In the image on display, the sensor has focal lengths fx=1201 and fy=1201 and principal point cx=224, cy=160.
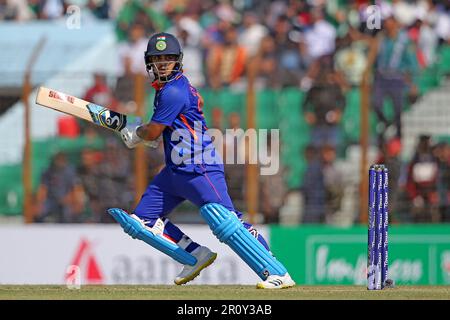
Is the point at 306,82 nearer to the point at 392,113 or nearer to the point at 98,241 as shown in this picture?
the point at 392,113

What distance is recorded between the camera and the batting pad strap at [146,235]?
31.4 ft

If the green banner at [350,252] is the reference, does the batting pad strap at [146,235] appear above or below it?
above

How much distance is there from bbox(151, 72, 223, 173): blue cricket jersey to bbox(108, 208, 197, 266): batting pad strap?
0.54 m

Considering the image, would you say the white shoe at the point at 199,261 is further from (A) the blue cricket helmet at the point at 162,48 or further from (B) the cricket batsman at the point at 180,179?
(A) the blue cricket helmet at the point at 162,48

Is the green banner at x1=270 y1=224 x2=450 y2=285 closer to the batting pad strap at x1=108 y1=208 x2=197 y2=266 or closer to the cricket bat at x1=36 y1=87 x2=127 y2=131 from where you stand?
the batting pad strap at x1=108 y1=208 x2=197 y2=266

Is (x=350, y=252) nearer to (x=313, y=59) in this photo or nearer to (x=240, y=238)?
(x=313, y=59)

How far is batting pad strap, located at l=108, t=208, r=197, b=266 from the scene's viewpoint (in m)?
9.57

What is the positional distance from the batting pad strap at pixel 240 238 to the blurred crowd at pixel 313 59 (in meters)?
5.63

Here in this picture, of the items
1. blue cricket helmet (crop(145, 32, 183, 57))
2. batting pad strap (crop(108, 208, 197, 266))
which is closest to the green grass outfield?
batting pad strap (crop(108, 208, 197, 266))

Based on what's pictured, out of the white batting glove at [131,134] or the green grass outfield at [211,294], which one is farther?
the white batting glove at [131,134]

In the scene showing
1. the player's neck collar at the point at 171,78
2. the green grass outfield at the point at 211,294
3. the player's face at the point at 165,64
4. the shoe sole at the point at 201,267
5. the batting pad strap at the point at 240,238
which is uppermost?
the player's face at the point at 165,64

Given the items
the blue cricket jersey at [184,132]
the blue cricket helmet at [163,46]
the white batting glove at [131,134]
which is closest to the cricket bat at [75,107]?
the white batting glove at [131,134]

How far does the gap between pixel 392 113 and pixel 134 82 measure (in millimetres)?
3254

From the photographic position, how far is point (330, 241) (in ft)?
49.0
